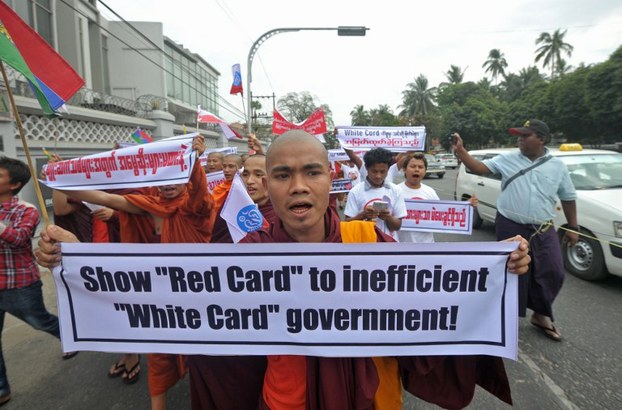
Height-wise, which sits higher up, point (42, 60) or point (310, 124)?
point (310, 124)

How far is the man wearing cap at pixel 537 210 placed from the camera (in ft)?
11.0

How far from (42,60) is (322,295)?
6.63 feet

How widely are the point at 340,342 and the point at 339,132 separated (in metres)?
4.47

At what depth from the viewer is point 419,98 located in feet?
215

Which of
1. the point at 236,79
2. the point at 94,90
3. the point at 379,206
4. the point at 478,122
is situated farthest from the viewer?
the point at 478,122

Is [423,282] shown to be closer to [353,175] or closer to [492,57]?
[353,175]

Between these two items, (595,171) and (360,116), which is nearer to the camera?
(595,171)

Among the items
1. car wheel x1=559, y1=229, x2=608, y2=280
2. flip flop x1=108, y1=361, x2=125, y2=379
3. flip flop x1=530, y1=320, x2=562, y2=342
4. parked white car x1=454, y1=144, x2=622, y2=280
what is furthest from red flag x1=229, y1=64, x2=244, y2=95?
flip flop x1=530, y1=320, x2=562, y2=342

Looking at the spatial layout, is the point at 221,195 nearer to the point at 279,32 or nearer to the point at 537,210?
the point at 537,210

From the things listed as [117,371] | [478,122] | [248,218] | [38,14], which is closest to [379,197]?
[248,218]

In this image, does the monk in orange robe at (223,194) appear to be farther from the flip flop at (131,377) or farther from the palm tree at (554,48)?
the palm tree at (554,48)

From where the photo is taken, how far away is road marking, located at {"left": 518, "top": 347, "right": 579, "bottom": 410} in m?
2.47

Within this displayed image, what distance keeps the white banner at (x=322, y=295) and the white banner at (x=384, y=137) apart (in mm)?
3846

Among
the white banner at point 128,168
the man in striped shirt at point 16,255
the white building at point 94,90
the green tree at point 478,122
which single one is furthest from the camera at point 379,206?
the green tree at point 478,122
